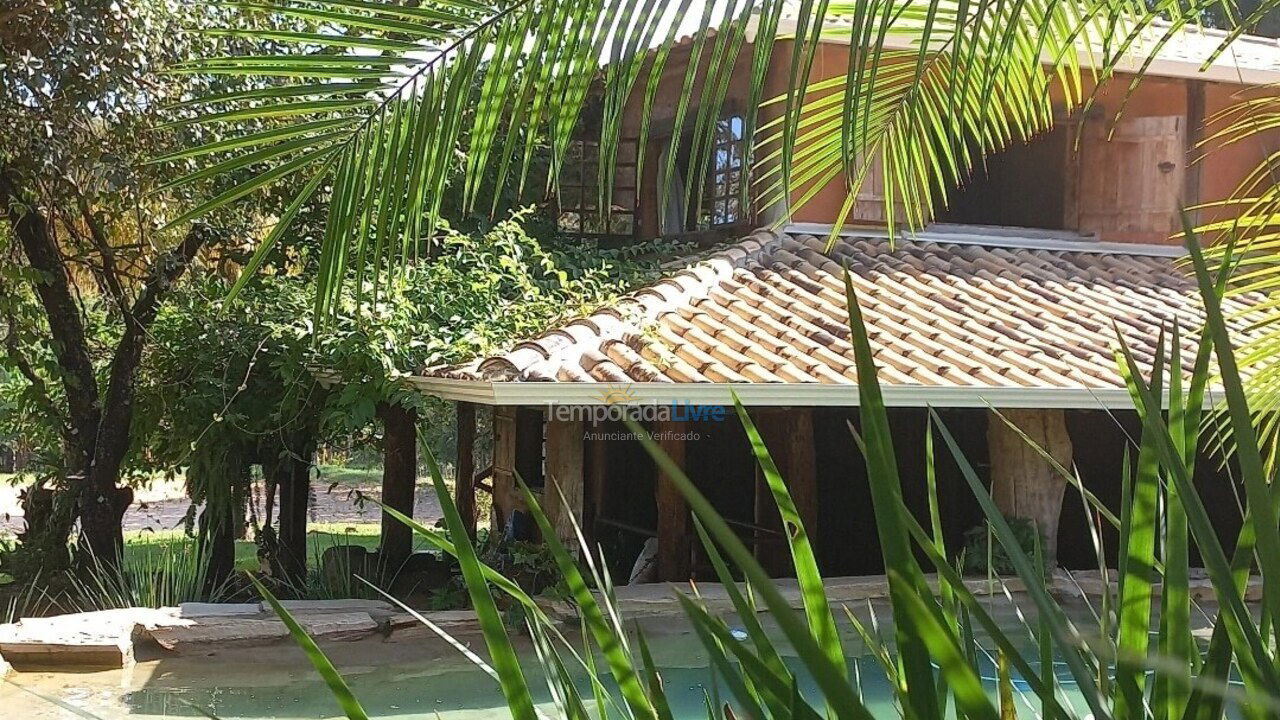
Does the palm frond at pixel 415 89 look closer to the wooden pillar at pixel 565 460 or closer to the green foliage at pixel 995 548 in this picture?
the wooden pillar at pixel 565 460

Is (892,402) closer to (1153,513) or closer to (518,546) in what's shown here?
(518,546)

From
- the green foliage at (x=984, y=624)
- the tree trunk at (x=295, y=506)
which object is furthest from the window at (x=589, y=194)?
the green foliage at (x=984, y=624)

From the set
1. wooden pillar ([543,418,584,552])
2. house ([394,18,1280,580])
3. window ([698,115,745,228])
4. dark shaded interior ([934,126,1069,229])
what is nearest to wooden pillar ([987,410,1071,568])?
house ([394,18,1280,580])

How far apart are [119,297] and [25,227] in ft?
2.71

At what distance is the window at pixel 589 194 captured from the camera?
11086 mm

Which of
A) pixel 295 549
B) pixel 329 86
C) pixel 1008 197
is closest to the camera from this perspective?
pixel 329 86

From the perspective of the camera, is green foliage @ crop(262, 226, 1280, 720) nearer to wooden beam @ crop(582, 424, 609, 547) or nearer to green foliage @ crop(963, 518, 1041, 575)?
green foliage @ crop(963, 518, 1041, 575)

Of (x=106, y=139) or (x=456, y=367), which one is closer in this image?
(x=456, y=367)

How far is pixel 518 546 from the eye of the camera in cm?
782

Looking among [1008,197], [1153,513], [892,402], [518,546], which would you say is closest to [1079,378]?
[892,402]

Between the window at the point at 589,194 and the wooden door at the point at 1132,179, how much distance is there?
4129 mm

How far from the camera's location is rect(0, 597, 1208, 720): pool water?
19.6 ft

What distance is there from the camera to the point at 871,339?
789 centimetres

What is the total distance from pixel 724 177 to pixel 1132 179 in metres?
3.54
